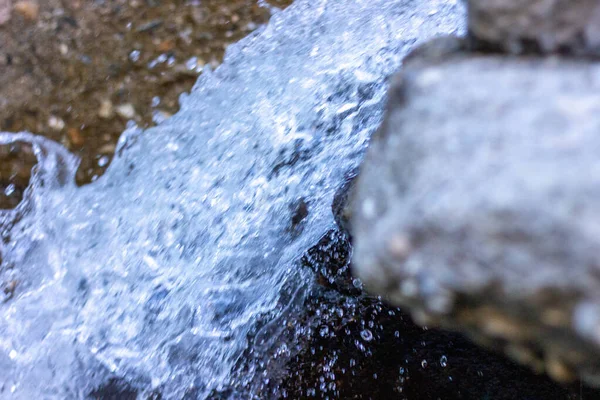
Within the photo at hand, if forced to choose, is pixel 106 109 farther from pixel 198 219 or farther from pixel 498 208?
pixel 498 208

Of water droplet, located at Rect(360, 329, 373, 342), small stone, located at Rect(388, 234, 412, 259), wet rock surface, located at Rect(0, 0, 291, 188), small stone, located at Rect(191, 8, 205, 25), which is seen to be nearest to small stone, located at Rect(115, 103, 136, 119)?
wet rock surface, located at Rect(0, 0, 291, 188)

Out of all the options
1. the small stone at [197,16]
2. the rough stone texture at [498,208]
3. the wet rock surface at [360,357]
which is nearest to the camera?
the rough stone texture at [498,208]

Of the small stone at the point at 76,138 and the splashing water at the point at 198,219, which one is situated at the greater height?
Result: the small stone at the point at 76,138

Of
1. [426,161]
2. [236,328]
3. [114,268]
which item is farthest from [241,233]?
[426,161]

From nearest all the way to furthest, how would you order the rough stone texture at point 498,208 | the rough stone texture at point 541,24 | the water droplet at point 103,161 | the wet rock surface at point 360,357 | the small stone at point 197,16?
the rough stone texture at point 498,208
the rough stone texture at point 541,24
the wet rock surface at point 360,357
the water droplet at point 103,161
the small stone at point 197,16

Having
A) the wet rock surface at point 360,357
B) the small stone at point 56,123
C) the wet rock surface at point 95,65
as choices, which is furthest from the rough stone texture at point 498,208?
the small stone at point 56,123

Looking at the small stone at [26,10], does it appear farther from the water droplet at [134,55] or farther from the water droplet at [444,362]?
the water droplet at [444,362]

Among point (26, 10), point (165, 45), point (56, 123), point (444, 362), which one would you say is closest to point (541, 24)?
point (444, 362)
